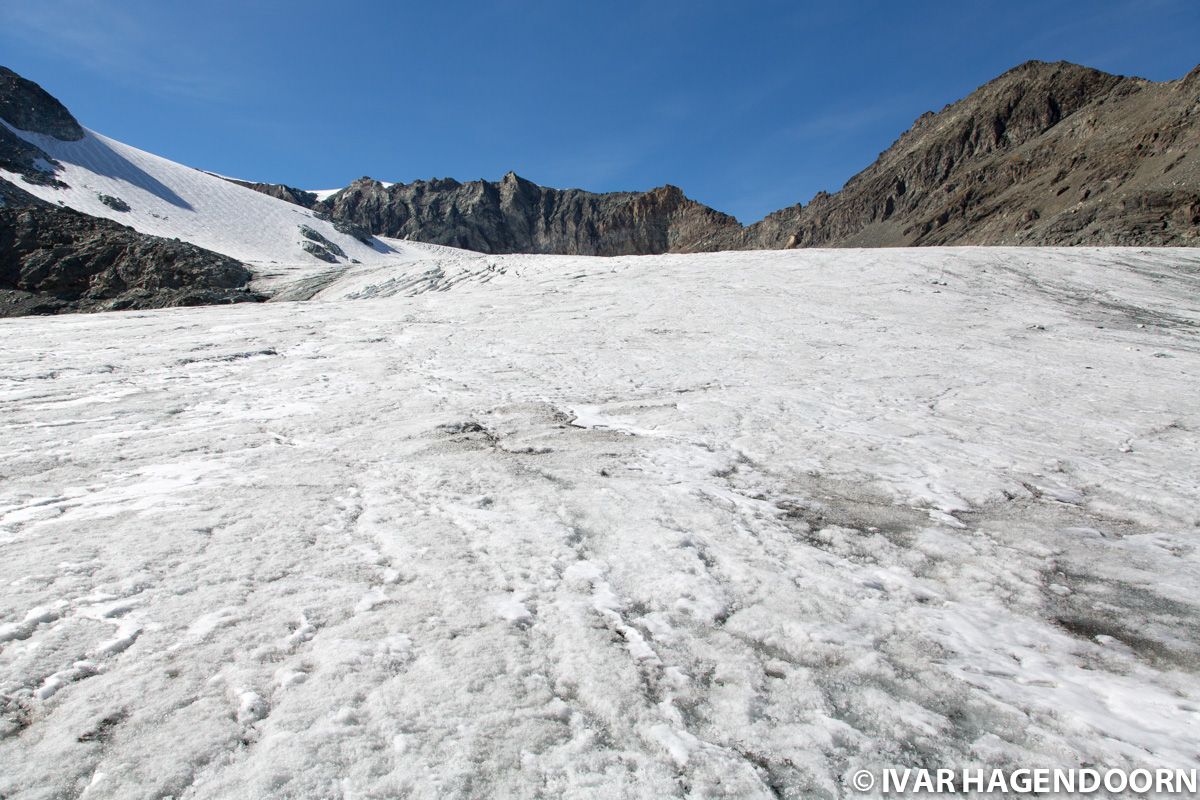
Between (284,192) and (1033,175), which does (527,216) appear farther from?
(1033,175)

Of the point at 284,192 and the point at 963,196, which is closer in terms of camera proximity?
the point at 963,196

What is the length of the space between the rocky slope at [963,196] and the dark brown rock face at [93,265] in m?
43.6

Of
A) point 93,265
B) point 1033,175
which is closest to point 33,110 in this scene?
point 93,265

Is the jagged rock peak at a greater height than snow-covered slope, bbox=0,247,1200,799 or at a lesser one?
greater

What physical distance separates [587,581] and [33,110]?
221ft

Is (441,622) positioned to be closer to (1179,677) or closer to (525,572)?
(525,572)

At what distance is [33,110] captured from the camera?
157 feet

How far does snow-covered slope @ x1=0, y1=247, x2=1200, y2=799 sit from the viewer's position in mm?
2027

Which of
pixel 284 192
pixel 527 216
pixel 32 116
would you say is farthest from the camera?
pixel 527 216

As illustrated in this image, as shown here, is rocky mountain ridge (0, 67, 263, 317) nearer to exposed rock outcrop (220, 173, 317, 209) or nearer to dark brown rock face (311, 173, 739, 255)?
exposed rock outcrop (220, 173, 317, 209)

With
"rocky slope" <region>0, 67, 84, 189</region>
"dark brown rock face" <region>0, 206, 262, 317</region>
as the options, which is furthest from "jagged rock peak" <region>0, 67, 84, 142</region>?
"dark brown rock face" <region>0, 206, 262, 317</region>

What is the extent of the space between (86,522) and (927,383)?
8.10 m

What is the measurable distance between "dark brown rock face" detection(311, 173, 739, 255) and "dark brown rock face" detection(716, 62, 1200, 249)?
16.6 m

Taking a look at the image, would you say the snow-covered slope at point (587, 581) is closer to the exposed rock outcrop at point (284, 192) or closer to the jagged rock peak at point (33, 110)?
the jagged rock peak at point (33, 110)
